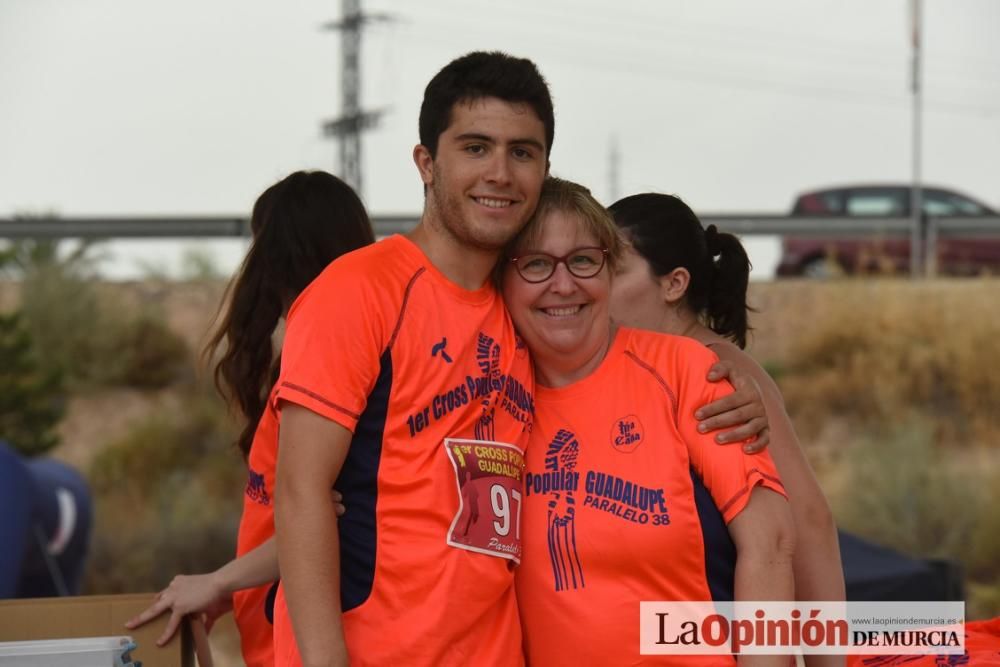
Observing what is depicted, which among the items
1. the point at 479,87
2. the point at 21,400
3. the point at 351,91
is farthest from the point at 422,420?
the point at 351,91

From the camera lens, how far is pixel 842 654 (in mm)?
2717

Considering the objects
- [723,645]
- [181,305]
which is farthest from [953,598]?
[181,305]

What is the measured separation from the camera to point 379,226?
6.26m

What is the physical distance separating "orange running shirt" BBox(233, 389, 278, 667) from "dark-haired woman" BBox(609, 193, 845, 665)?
895 millimetres

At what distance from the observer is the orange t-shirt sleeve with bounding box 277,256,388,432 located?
7.30 ft

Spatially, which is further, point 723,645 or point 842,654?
point 842,654

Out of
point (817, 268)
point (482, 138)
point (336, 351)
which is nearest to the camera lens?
point (336, 351)

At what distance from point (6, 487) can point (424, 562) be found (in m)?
3.04

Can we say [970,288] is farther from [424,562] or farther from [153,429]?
[424,562]

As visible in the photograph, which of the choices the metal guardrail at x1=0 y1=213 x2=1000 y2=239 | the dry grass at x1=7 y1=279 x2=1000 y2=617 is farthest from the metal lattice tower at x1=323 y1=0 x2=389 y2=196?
the metal guardrail at x1=0 y1=213 x2=1000 y2=239

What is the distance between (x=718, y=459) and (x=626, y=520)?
0.71 feet

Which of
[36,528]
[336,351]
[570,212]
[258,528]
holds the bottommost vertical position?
[36,528]

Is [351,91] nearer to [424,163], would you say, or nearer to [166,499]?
[166,499]

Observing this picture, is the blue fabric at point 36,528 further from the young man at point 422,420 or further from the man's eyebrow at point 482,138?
the man's eyebrow at point 482,138
